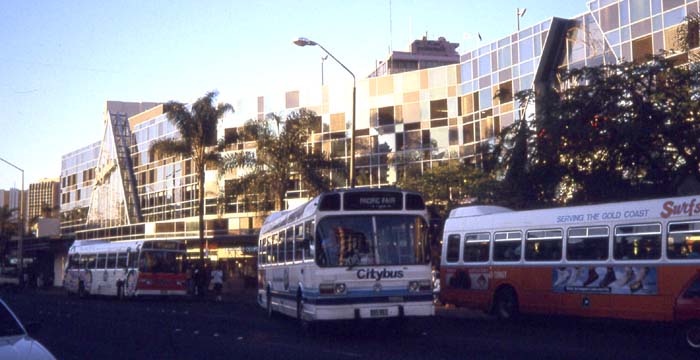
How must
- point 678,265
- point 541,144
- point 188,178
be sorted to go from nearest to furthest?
point 678,265 → point 541,144 → point 188,178

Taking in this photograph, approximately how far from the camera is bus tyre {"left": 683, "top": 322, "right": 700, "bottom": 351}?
1582 centimetres

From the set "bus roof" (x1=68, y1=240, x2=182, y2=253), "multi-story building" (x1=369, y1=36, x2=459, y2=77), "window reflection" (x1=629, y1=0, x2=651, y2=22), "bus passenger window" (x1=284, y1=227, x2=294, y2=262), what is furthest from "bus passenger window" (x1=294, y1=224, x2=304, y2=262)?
"multi-story building" (x1=369, y1=36, x2=459, y2=77)

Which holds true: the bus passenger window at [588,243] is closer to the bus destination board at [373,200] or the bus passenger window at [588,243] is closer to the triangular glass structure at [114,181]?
the bus destination board at [373,200]

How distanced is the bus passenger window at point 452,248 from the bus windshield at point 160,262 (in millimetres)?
19702

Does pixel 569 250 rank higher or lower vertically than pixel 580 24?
lower

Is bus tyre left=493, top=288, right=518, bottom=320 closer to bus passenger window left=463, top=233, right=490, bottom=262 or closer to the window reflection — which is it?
bus passenger window left=463, top=233, right=490, bottom=262

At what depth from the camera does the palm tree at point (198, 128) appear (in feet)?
159

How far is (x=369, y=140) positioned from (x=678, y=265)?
3948 cm

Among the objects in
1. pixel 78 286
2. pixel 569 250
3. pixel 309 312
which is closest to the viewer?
pixel 309 312

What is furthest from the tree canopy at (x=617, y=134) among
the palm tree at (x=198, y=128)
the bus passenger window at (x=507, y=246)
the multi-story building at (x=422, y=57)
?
the multi-story building at (x=422, y=57)

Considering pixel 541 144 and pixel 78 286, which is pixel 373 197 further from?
pixel 78 286

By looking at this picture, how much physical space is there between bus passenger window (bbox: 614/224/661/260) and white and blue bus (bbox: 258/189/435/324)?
4.44 metres

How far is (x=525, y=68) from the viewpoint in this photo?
4747 centimetres

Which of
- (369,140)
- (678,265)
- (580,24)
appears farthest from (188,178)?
(678,265)
